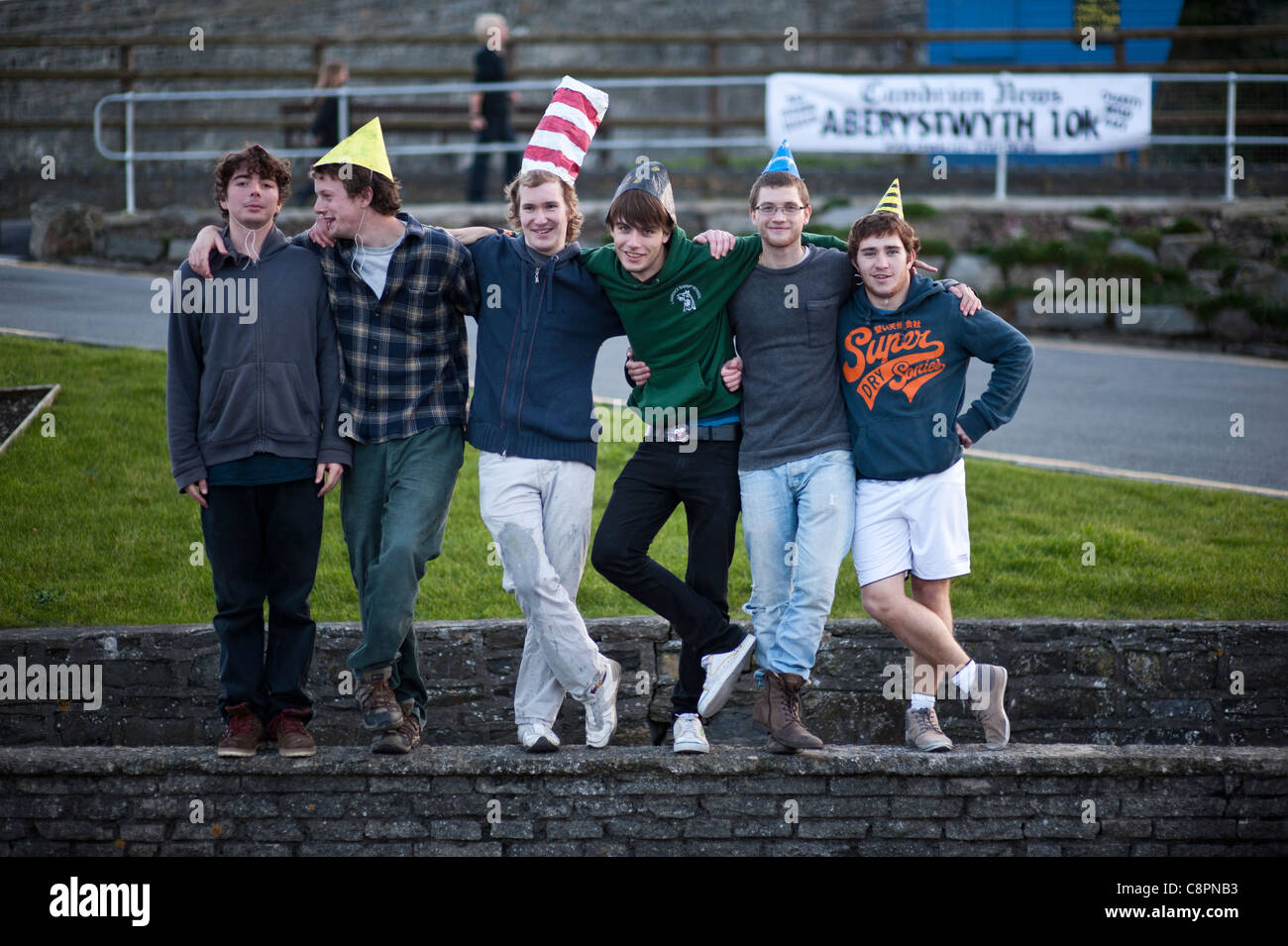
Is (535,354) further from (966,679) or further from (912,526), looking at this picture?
(966,679)

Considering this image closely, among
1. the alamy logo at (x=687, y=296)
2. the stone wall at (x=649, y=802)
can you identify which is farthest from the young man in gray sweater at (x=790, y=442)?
the stone wall at (x=649, y=802)

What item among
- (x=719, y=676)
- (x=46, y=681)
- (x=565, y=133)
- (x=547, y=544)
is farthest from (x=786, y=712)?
(x=46, y=681)

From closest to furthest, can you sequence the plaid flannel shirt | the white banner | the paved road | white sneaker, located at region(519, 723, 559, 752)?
the plaid flannel shirt
white sneaker, located at region(519, 723, 559, 752)
the paved road
the white banner

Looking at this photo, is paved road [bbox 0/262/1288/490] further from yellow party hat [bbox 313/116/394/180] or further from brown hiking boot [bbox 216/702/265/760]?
brown hiking boot [bbox 216/702/265/760]

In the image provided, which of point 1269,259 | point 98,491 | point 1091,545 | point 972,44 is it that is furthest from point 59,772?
point 972,44

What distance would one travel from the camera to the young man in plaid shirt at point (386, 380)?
4.68 m

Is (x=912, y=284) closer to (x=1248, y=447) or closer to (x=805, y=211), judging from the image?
(x=805, y=211)

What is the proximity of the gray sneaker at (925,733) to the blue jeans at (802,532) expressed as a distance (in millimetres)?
557

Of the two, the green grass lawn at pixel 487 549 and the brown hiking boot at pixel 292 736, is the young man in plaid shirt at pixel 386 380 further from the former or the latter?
the green grass lawn at pixel 487 549

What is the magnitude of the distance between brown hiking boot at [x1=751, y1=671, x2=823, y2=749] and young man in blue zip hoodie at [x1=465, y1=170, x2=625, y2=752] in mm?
655

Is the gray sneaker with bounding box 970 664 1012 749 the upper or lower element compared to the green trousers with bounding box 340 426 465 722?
lower

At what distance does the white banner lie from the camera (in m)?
12.8

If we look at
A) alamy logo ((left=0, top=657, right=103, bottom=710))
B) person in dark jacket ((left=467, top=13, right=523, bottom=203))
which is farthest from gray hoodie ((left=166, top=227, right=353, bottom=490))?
person in dark jacket ((left=467, top=13, right=523, bottom=203))

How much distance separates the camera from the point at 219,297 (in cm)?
467
